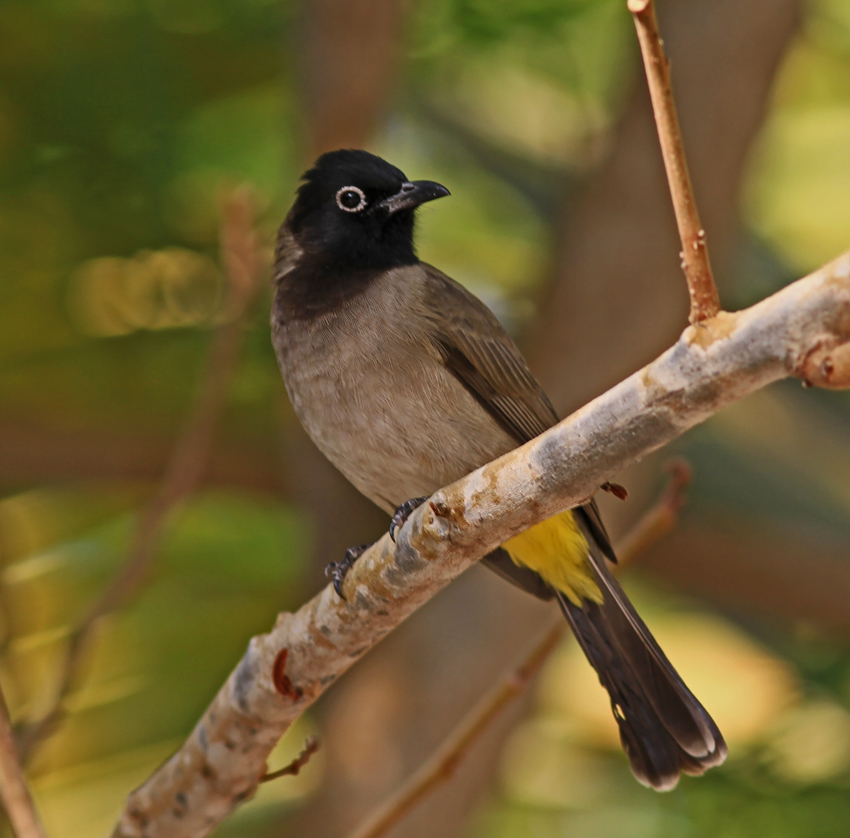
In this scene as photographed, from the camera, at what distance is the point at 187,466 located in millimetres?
3469

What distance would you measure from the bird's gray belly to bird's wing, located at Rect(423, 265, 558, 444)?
5cm

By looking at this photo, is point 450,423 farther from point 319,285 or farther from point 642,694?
point 642,694

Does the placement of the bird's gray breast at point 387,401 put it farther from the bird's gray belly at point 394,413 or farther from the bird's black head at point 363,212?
the bird's black head at point 363,212

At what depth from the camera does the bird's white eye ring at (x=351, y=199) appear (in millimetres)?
3604

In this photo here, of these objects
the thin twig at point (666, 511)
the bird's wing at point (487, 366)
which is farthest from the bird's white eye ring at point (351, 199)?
the thin twig at point (666, 511)

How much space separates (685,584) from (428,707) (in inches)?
82.2

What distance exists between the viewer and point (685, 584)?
21.5 feet

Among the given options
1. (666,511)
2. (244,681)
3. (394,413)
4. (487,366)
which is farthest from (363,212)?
(244,681)

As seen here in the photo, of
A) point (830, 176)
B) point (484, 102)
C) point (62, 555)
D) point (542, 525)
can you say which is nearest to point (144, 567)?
point (542, 525)

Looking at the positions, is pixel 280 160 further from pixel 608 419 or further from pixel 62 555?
pixel 608 419

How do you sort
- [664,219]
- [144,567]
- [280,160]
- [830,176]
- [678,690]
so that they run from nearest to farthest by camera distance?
[678,690] < [144,567] < [664,219] < [280,160] < [830,176]

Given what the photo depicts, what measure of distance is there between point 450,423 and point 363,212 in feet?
2.97

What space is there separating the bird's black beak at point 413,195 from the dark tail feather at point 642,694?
45.7 inches

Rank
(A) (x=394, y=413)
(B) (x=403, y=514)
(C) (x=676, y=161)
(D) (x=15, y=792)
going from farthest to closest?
(A) (x=394, y=413)
(B) (x=403, y=514)
(D) (x=15, y=792)
(C) (x=676, y=161)
